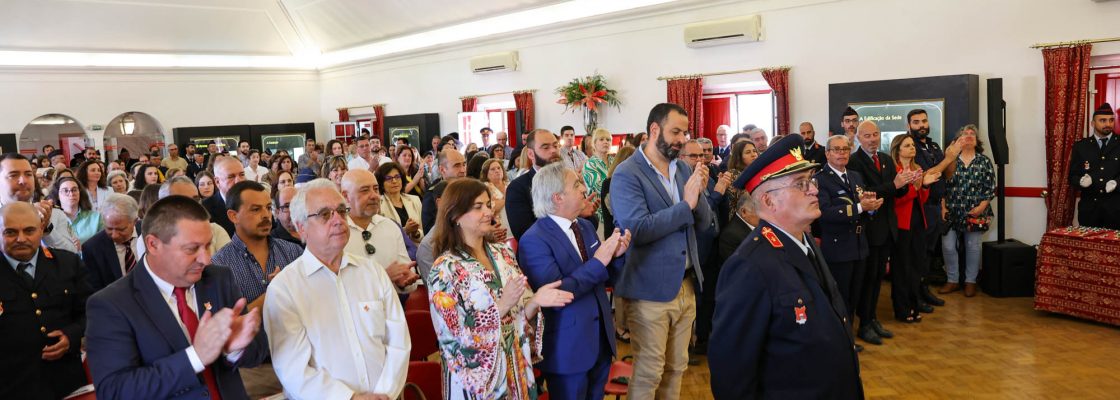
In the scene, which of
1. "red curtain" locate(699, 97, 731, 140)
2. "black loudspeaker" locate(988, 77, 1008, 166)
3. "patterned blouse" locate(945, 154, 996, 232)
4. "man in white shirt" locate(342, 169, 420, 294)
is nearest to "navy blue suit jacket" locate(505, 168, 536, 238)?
"man in white shirt" locate(342, 169, 420, 294)

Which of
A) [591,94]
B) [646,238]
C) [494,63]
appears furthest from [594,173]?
[494,63]

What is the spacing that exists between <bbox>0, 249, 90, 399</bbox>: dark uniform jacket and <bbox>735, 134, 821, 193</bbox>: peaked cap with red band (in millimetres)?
2936

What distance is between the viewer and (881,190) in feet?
19.4

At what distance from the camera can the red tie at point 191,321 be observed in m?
2.31

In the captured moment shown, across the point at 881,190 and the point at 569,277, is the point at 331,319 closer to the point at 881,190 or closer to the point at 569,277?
the point at 569,277

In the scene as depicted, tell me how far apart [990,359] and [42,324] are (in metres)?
5.68

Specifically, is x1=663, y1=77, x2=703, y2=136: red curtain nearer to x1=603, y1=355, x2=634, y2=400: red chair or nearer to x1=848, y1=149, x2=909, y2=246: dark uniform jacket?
x1=848, y1=149, x2=909, y2=246: dark uniform jacket

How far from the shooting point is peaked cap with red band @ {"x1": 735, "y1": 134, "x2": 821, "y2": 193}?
2.59 metres

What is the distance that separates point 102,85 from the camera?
55.8ft

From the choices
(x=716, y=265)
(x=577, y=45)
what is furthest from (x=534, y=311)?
(x=577, y=45)

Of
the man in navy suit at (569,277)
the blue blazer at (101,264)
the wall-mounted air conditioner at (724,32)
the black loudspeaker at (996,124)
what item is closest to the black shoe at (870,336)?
the black loudspeaker at (996,124)

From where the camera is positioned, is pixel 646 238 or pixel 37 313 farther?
pixel 646 238

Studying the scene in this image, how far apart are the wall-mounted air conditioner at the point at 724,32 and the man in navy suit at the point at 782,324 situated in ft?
26.3

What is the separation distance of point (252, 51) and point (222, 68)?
0.82 metres
